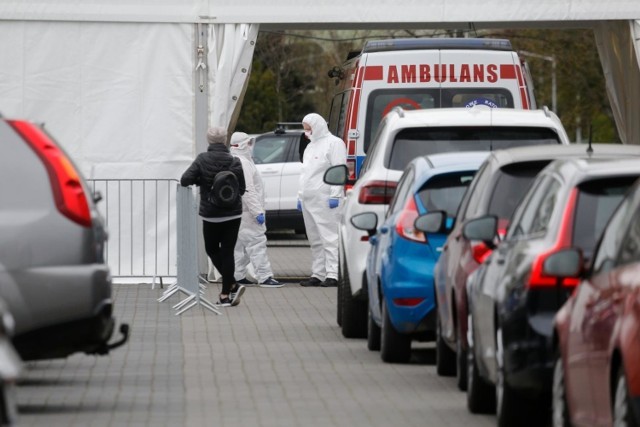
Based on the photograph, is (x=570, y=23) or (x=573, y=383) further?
(x=570, y=23)

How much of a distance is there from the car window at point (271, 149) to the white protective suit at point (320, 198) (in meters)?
9.80

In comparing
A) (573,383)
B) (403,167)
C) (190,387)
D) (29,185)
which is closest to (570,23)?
(403,167)

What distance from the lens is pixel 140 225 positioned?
22.4 metres

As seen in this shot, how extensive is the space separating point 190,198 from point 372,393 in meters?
7.55

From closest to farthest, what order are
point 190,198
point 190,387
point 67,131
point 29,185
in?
point 29,185, point 190,387, point 190,198, point 67,131

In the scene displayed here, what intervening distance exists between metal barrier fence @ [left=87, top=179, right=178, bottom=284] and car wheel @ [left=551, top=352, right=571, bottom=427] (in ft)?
46.9

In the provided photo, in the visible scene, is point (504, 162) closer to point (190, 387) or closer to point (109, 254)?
point (190, 387)

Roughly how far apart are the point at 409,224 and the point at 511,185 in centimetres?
178

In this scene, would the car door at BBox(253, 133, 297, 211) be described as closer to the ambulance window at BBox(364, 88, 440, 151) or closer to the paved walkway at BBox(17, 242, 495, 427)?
the ambulance window at BBox(364, 88, 440, 151)

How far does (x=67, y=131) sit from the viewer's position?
22.3m

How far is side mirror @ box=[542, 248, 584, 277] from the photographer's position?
775 cm

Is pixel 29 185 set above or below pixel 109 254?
above

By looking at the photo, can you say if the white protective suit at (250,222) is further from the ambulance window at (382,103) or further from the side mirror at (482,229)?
the side mirror at (482,229)

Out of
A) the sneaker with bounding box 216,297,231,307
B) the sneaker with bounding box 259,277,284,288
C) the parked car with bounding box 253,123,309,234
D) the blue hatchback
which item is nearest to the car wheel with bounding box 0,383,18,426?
the blue hatchback
